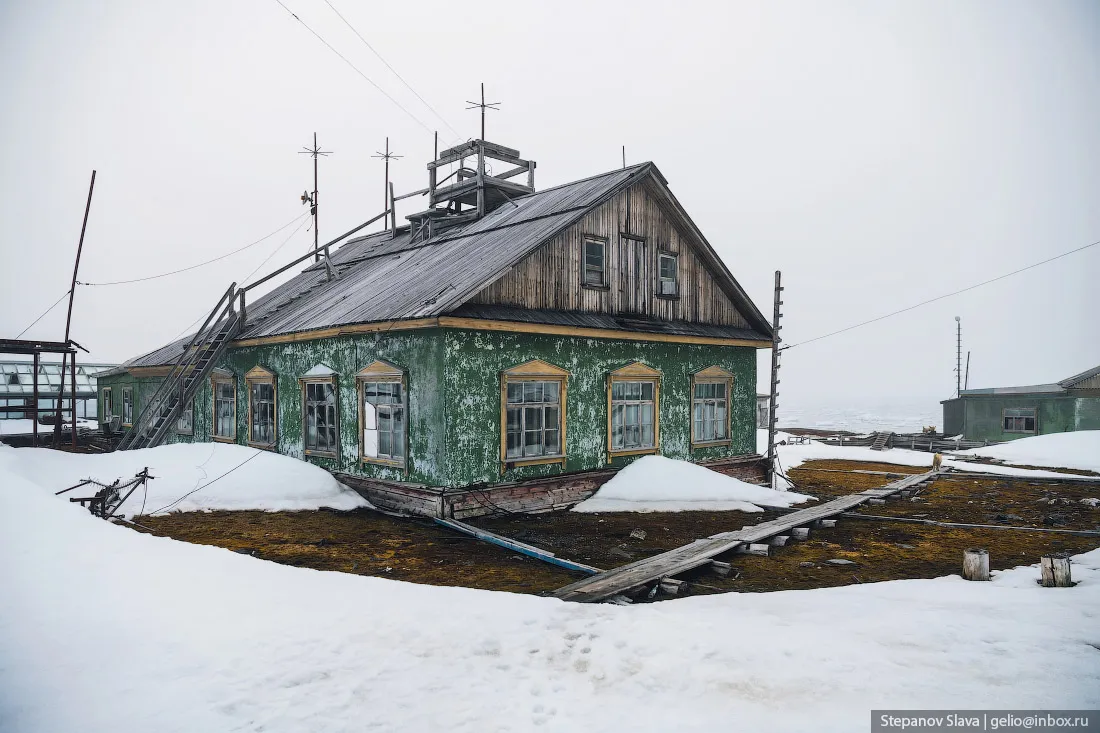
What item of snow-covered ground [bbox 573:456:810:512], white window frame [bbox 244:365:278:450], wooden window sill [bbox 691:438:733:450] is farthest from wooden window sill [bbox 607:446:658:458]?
white window frame [bbox 244:365:278:450]

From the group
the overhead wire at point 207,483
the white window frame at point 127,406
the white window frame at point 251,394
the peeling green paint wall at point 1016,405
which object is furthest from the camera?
the peeling green paint wall at point 1016,405

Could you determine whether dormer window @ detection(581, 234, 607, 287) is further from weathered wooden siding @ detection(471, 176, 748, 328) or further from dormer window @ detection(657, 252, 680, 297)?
dormer window @ detection(657, 252, 680, 297)

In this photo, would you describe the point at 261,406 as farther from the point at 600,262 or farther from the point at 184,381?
the point at 600,262

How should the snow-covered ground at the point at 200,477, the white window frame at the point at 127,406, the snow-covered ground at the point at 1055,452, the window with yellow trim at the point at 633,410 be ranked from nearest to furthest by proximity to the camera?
1. the snow-covered ground at the point at 200,477
2. the window with yellow trim at the point at 633,410
3. the snow-covered ground at the point at 1055,452
4. the white window frame at the point at 127,406

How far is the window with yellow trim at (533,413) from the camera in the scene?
12.9 m

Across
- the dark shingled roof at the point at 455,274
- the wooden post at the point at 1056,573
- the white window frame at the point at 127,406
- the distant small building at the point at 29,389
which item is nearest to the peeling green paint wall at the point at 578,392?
the dark shingled roof at the point at 455,274

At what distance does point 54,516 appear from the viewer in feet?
22.0

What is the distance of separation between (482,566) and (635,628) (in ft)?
10.6

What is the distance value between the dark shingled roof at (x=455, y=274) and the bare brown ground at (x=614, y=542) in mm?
4022

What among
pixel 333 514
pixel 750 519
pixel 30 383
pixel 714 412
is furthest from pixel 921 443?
pixel 30 383

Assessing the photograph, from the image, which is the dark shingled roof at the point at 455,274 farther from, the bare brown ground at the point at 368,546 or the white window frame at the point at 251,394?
the bare brown ground at the point at 368,546

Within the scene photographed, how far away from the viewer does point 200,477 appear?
13.1m

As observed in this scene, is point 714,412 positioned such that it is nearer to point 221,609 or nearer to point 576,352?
point 576,352

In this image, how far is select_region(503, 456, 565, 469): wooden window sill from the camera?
12.8 meters
